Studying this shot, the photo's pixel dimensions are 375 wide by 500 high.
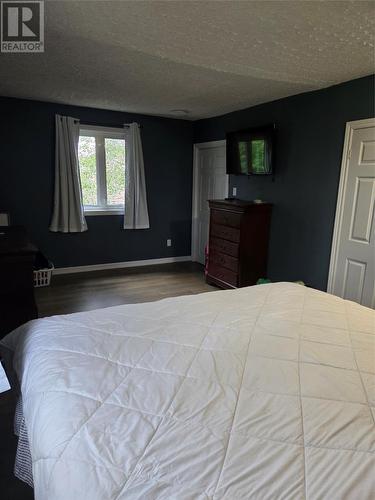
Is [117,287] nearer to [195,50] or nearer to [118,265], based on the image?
[118,265]

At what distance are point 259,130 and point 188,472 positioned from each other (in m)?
3.84

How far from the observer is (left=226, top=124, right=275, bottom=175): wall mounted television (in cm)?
389

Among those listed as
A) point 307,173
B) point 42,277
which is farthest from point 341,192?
point 42,277

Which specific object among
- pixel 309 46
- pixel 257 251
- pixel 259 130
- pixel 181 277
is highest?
pixel 309 46

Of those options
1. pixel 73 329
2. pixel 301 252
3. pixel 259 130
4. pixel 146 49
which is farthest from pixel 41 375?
pixel 259 130

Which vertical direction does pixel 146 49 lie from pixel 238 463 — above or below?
above

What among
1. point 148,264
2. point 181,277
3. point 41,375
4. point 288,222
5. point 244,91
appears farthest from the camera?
point 148,264

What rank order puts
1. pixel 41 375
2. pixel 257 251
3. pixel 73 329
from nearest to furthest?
pixel 41 375
pixel 73 329
pixel 257 251

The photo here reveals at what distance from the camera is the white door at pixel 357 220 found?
2.94m

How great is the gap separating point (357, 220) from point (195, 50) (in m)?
2.03

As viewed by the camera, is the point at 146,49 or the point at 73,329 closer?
the point at 73,329

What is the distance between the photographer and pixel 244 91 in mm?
3488

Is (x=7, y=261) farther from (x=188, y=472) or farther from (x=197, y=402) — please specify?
(x=188, y=472)

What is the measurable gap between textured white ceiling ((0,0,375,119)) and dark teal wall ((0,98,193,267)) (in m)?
0.57
